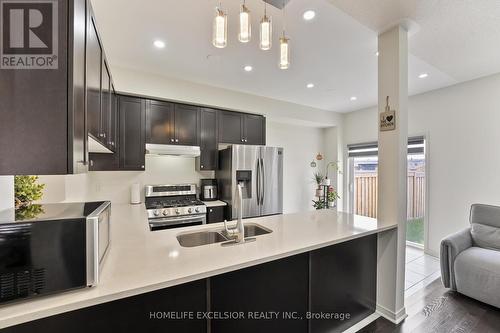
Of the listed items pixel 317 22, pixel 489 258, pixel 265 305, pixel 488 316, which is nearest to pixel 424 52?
pixel 317 22

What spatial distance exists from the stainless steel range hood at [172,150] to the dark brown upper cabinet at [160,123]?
147 millimetres

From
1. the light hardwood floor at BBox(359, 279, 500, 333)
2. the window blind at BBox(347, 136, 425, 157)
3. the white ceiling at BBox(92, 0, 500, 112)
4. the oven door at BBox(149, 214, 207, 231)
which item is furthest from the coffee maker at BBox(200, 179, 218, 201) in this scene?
the window blind at BBox(347, 136, 425, 157)

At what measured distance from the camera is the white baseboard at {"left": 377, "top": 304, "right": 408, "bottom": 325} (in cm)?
203

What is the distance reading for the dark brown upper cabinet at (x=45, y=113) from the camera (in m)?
0.84

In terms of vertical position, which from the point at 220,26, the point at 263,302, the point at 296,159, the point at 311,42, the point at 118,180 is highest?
the point at 311,42

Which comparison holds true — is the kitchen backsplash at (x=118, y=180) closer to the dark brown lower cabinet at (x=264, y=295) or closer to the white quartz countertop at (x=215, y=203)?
the white quartz countertop at (x=215, y=203)

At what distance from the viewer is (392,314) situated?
6.70 ft

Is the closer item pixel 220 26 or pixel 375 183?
pixel 220 26

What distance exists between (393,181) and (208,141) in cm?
268

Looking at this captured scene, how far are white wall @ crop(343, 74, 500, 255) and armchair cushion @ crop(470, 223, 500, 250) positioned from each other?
2.16 feet

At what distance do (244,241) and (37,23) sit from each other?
160 centimetres

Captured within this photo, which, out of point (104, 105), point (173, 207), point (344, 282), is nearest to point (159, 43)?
point (104, 105)

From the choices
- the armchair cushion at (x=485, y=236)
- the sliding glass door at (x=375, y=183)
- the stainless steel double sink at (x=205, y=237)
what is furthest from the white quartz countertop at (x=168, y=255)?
the sliding glass door at (x=375, y=183)

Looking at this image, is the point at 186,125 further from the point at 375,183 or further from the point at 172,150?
the point at 375,183
